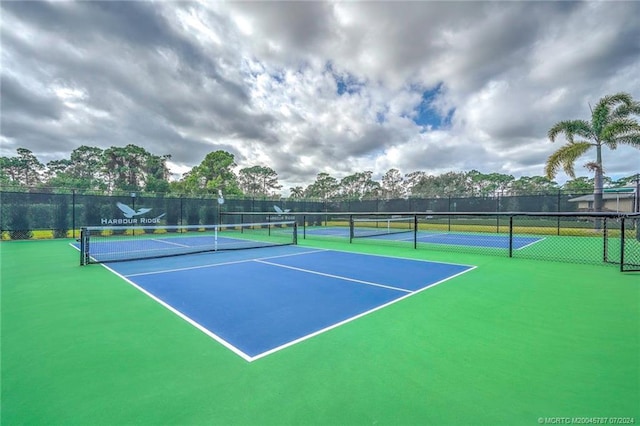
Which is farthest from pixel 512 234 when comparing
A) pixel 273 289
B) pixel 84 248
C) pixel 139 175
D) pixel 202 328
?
pixel 139 175

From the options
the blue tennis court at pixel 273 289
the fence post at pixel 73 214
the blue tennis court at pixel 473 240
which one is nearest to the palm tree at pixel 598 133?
the blue tennis court at pixel 473 240

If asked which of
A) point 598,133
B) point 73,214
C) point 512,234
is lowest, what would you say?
point 512,234

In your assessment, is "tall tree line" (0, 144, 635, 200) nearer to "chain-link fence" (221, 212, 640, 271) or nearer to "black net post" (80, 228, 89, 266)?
"chain-link fence" (221, 212, 640, 271)

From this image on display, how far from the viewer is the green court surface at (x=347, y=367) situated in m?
1.88

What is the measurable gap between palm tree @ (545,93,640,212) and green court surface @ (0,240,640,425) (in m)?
15.5

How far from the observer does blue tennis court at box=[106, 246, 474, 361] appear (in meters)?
3.29

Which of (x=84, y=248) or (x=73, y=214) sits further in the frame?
(x=73, y=214)

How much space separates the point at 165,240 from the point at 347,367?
1364 cm

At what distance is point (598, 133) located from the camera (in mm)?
15789

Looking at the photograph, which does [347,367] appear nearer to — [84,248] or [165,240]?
[84,248]

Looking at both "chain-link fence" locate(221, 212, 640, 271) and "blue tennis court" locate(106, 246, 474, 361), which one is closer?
"blue tennis court" locate(106, 246, 474, 361)

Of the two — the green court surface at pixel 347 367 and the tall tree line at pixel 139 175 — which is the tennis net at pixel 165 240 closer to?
the green court surface at pixel 347 367

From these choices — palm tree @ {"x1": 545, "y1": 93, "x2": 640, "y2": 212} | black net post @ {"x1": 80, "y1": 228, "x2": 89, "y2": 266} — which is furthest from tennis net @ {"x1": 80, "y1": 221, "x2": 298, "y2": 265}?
palm tree @ {"x1": 545, "y1": 93, "x2": 640, "y2": 212}

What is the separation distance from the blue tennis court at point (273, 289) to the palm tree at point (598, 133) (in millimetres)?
14642
